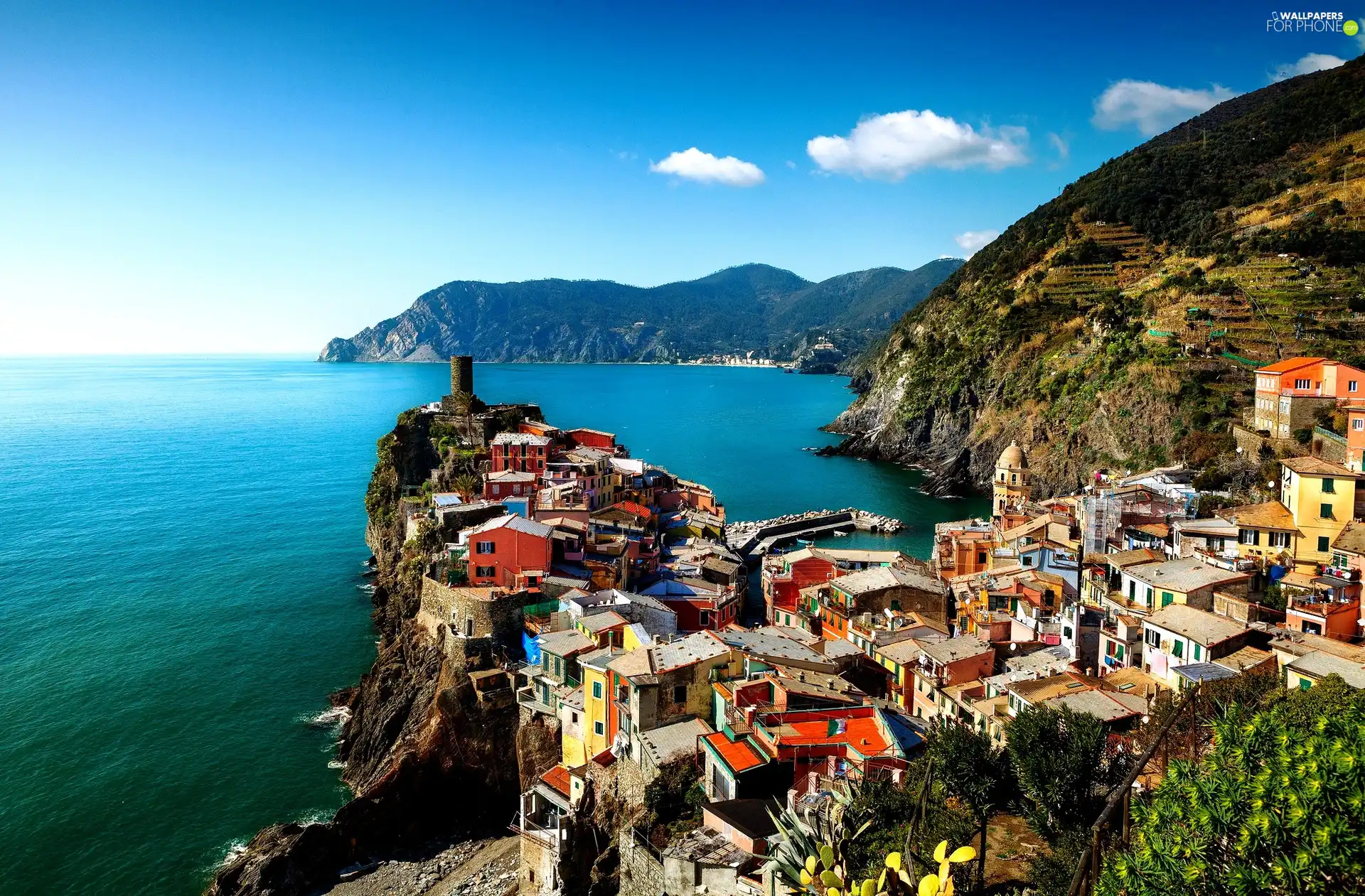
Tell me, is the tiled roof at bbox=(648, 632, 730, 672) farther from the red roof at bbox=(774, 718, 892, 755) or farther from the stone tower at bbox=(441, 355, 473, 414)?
the stone tower at bbox=(441, 355, 473, 414)

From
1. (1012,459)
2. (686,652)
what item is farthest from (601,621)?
(1012,459)

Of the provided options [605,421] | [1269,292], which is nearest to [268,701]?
[1269,292]

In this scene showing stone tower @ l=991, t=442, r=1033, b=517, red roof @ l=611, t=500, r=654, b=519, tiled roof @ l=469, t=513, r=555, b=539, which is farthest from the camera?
stone tower @ l=991, t=442, r=1033, b=517

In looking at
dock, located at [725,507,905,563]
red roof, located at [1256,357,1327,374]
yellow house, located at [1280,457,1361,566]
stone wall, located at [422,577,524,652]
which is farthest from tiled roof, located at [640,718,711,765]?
red roof, located at [1256,357,1327,374]

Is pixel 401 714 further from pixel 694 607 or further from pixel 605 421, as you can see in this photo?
pixel 605 421

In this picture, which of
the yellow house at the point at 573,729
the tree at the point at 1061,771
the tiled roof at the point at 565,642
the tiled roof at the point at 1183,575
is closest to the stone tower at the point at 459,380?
the tiled roof at the point at 565,642
